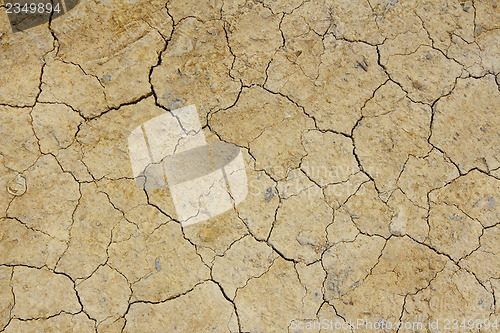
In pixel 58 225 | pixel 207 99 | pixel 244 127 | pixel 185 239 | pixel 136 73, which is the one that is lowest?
pixel 185 239

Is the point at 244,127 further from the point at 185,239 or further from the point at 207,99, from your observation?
the point at 185,239

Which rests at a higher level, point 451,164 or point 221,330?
point 451,164

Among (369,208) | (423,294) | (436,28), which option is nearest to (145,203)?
(369,208)

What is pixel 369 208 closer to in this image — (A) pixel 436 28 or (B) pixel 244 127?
(B) pixel 244 127

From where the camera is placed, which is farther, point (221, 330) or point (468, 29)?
point (468, 29)

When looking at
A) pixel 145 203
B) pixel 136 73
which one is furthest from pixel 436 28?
pixel 145 203

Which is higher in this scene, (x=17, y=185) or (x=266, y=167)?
(x=17, y=185)
